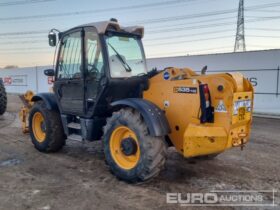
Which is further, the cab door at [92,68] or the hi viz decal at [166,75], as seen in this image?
the cab door at [92,68]

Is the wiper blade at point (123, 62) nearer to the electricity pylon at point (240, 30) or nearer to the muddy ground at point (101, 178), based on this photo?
the muddy ground at point (101, 178)

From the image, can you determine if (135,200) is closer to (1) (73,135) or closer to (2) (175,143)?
(2) (175,143)

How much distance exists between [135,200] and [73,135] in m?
2.14

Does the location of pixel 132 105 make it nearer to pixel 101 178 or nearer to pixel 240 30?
pixel 101 178

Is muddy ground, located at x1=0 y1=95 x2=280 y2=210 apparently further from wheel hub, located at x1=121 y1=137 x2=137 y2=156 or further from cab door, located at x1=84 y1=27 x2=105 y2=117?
cab door, located at x1=84 y1=27 x2=105 y2=117

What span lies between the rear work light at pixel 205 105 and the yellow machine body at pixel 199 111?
0.05 meters

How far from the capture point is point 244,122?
411 centimetres

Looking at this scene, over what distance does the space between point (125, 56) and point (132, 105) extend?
123 cm

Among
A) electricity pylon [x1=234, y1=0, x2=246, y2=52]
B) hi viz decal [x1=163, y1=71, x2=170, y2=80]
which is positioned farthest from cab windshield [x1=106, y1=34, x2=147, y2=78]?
electricity pylon [x1=234, y1=0, x2=246, y2=52]

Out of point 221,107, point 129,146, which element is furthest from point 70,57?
point 221,107

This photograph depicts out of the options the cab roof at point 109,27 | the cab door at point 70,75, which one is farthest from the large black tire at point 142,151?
the cab roof at point 109,27

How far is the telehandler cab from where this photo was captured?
155 inches

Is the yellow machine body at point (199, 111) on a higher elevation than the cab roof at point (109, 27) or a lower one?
lower

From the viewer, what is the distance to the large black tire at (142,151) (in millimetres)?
3986
